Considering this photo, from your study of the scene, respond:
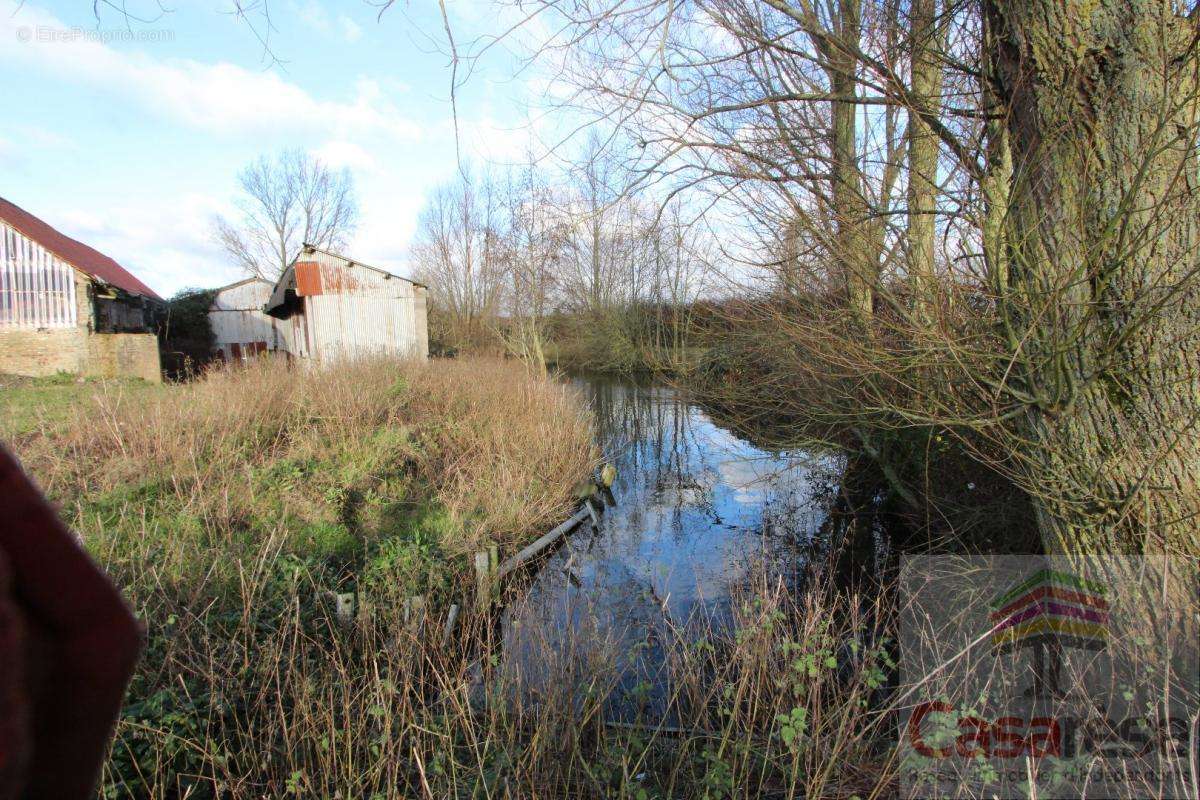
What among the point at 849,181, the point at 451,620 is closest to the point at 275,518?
the point at 451,620

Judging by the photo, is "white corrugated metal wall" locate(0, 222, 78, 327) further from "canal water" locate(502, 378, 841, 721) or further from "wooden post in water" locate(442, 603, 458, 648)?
"wooden post in water" locate(442, 603, 458, 648)

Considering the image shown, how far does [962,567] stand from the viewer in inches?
221

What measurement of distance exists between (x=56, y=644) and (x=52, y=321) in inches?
846

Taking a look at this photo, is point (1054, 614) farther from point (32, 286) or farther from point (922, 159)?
point (32, 286)

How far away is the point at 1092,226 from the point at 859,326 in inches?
88.0

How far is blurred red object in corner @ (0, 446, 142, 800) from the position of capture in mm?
569

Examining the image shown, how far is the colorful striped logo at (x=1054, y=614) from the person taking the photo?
3268 millimetres

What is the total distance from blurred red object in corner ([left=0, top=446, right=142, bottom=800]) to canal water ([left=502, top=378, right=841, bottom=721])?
2.93 m

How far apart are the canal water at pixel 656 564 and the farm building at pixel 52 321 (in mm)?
12737

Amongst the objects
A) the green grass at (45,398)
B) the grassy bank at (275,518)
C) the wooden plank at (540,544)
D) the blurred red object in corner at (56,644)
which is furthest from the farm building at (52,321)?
the blurred red object in corner at (56,644)

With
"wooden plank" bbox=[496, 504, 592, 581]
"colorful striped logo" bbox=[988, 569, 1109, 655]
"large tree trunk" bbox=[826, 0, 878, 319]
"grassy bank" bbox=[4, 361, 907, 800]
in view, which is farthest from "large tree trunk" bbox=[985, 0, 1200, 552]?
"wooden plank" bbox=[496, 504, 592, 581]

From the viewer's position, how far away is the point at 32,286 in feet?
54.3

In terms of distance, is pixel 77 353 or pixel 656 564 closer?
pixel 656 564

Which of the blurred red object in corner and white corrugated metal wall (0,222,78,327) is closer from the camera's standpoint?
the blurred red object in corner
